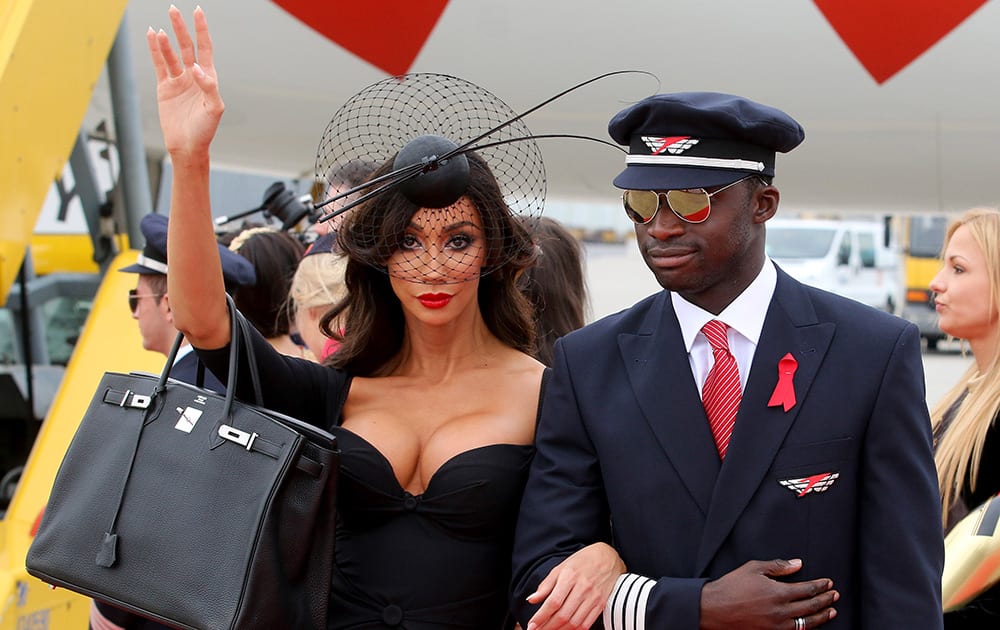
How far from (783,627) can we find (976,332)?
1582 mm

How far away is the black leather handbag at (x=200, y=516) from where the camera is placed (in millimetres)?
1708

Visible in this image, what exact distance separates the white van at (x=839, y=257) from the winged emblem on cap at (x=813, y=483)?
13364mm

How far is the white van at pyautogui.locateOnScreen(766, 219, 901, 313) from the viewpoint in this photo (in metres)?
15.2

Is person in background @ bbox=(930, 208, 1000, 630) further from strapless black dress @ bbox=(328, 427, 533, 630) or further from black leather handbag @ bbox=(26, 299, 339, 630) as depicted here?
black leather handbag @ bbox=(26, 299, 339, 630)

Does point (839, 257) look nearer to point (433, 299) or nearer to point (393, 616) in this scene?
point (433, 299)

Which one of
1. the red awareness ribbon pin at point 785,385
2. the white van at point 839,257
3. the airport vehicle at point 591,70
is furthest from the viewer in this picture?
the white van at point 839,257

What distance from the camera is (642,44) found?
19.7 ft

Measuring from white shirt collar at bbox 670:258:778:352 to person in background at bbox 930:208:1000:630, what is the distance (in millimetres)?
1032

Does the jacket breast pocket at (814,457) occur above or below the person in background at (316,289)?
below

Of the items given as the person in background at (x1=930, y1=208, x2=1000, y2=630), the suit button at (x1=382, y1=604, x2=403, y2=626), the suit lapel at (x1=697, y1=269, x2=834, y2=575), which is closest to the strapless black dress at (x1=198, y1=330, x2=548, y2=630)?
the suit button at (x1=382, y1=604, x2=403, y2=626)

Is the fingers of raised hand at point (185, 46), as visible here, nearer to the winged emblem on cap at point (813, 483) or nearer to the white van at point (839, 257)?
the winged emblem on cap at point (813, 483)

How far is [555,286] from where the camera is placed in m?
2.89

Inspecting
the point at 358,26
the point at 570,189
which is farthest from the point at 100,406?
the point at 570,189

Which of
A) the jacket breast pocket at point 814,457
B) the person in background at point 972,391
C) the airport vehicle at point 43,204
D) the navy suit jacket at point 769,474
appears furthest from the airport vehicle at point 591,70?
the jacket breast pocket at point 814,457
